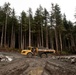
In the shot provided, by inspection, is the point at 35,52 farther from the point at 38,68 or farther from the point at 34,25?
the point at 34,25

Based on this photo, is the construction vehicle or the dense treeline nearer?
the construction vehicle

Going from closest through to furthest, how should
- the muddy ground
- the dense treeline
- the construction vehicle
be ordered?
the muddy ground → the construction vehicle → the dense treeline

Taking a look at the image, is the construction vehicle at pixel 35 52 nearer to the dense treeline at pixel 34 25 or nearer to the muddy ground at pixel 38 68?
the muddy ground at pixel 38 68

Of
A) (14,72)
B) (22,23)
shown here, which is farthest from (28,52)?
(22,23)

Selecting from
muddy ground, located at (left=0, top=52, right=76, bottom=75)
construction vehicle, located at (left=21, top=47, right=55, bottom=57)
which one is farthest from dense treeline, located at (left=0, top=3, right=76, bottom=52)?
muddy ground, located at (left=0, top=52, right=76, bottom=75)

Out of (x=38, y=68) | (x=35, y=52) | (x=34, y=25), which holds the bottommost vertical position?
(x=38, y=68)

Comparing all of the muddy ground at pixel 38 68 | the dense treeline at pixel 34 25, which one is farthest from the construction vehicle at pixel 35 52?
the dense treeline at pixel 34 25

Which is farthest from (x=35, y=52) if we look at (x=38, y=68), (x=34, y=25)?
(x=34, y=25)

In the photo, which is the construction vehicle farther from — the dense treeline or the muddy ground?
the dense treeline

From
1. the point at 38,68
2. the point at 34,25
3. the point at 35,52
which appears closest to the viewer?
the point at 38,68

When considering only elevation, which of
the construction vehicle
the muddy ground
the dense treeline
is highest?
the dense treeline

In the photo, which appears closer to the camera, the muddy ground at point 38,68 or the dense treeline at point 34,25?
the muddy ground at point 38,68

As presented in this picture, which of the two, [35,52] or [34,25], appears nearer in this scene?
[35,52]

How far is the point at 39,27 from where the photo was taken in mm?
45812
